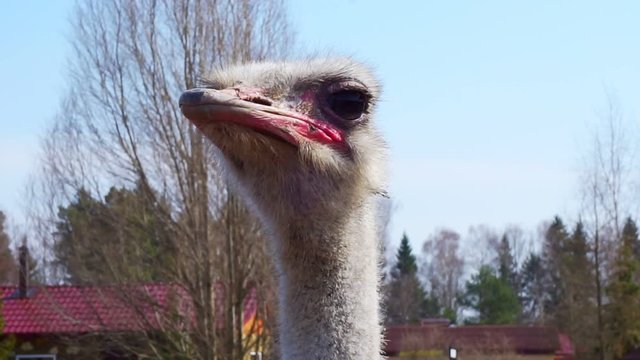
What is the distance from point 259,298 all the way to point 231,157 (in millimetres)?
14019

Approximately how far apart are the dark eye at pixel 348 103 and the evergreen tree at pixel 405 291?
40.6m

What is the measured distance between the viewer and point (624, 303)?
21.1 meters

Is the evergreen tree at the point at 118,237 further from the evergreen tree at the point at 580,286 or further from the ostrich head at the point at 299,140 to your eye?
the ostrich head at the point at 299,140

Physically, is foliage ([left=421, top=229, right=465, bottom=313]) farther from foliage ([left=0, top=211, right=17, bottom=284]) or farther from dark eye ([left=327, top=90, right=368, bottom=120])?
dark eye ([left=327, top=90, right=368, bottom=120])

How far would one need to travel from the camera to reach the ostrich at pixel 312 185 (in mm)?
2621

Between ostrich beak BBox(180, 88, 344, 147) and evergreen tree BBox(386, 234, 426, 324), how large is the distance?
40.7m

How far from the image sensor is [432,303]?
55.7m

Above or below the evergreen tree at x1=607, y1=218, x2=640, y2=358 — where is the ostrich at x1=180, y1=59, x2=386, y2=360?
below

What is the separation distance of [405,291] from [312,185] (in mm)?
50719

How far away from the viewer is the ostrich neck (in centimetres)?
262

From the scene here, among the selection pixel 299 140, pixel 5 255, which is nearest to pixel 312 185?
pixel 299 140

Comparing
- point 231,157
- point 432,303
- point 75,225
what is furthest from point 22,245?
point 432,303

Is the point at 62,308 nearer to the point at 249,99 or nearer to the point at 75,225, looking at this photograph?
the point at 75,225

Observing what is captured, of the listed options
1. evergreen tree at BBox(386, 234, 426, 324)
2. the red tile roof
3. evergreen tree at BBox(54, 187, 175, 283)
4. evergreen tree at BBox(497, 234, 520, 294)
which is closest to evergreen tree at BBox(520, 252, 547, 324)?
evergreen tree at BBox(497, 234, 520, 294)
